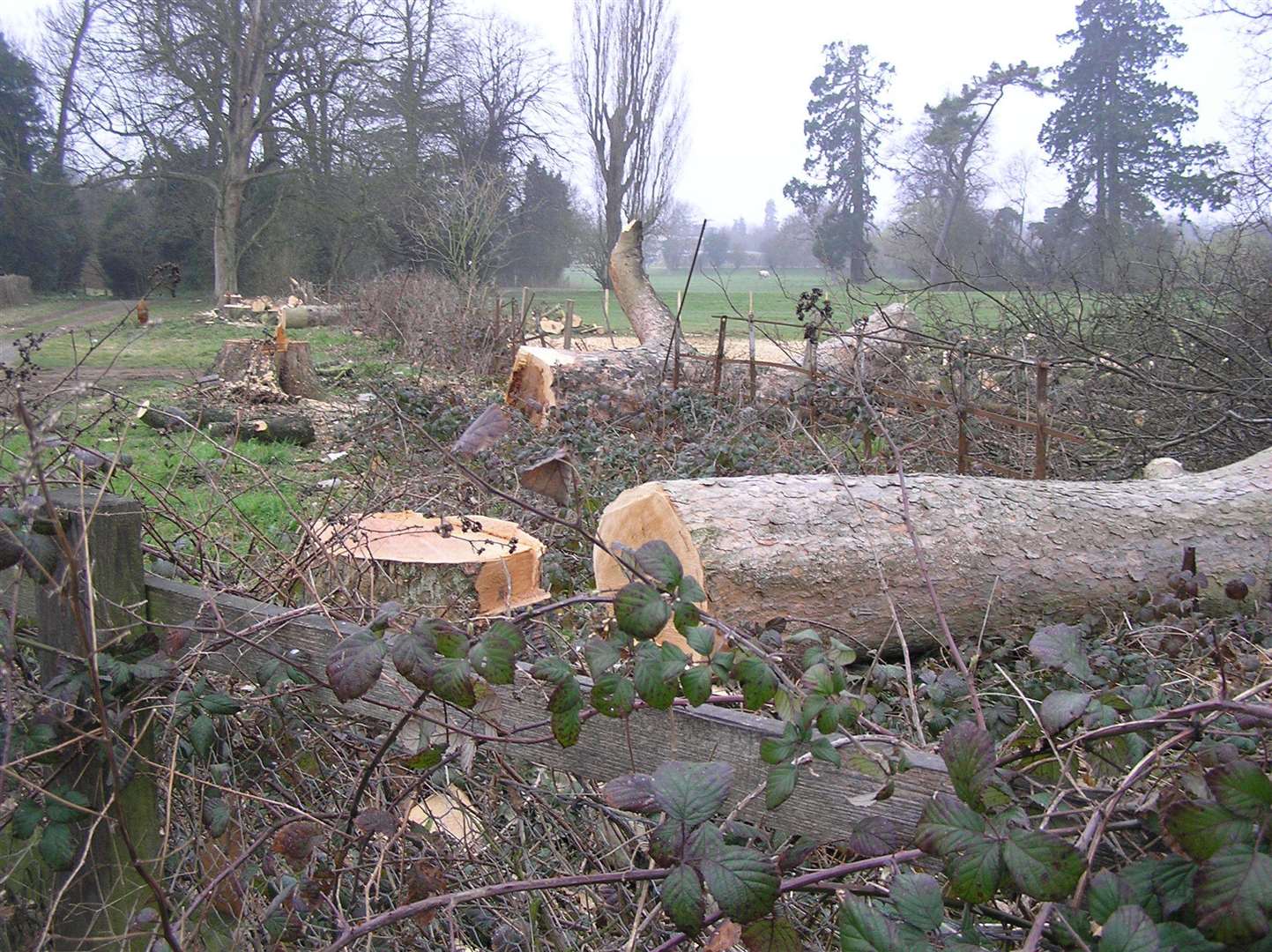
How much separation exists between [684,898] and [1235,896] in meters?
0.49

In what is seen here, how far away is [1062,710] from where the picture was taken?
100 cm

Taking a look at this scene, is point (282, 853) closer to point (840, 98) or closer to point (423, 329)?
point (423, 329)

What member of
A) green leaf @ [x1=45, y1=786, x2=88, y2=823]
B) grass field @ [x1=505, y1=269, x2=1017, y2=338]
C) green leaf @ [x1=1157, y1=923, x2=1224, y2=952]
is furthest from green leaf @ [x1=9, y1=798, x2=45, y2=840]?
grass field @ [x1=505, y1=269, x2=1017, y2=338]

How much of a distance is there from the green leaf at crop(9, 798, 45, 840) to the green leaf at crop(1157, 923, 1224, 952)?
1587 millimetres

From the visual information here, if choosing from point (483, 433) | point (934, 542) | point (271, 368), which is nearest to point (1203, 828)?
point (483, 433)

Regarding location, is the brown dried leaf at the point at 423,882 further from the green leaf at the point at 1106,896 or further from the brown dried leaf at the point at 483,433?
the green leaf at the point at 1106,896

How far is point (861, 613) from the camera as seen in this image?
3734 mm

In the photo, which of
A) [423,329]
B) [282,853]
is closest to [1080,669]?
[282,853]

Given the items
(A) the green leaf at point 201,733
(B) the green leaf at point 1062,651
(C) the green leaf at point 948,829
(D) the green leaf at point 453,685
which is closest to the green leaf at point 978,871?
(C) the green leaf at point 948,829

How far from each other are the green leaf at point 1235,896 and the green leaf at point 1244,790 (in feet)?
0.11

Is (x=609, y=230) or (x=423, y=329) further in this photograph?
(x=609, y=230)

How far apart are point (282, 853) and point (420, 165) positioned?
29329mm

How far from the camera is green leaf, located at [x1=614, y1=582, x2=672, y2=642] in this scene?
1135 mm

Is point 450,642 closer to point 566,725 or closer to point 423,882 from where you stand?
point 566,725
